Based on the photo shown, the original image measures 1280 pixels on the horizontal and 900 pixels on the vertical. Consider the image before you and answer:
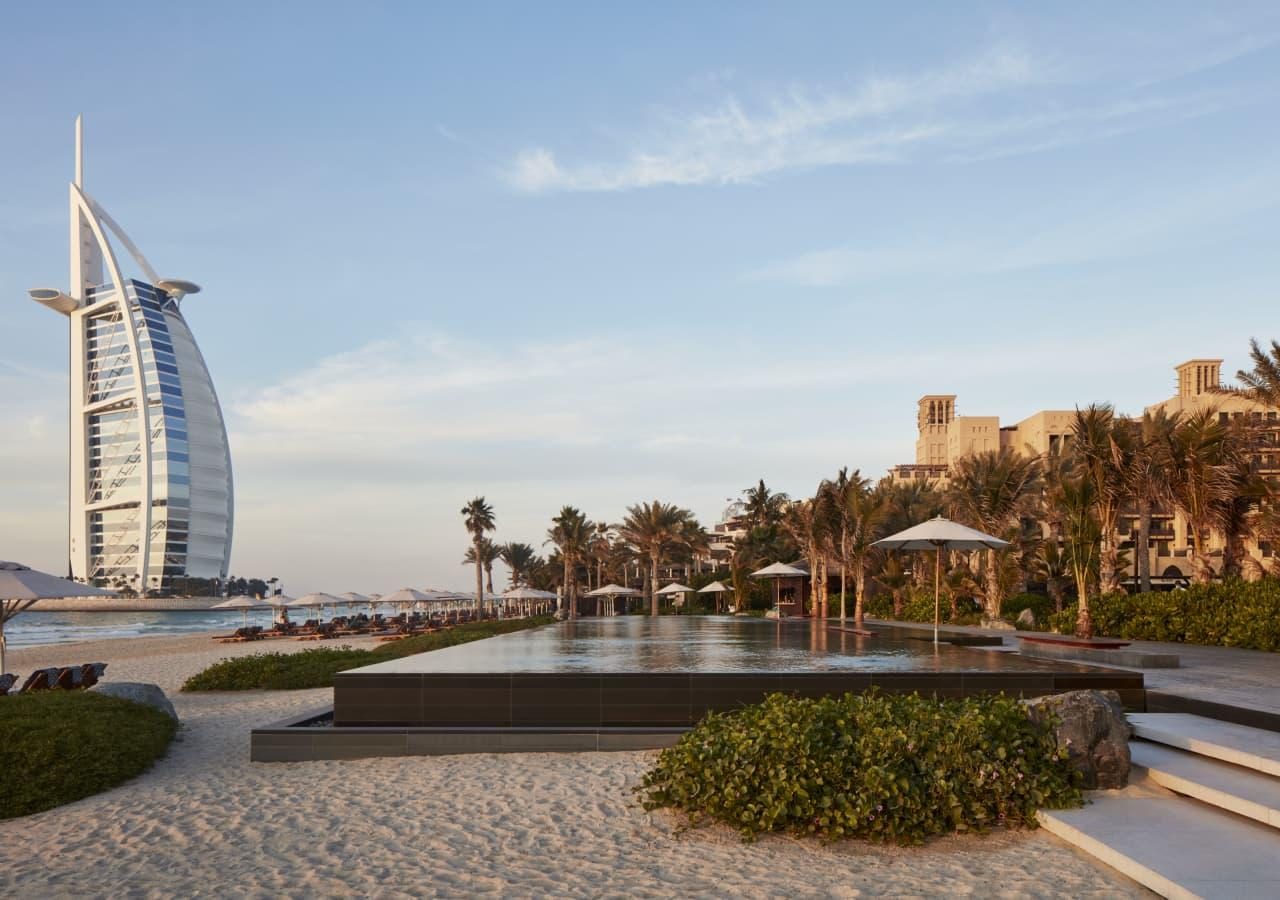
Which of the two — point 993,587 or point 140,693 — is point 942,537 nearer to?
point 140,693

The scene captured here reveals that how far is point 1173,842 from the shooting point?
509 cm

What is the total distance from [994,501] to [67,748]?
27.5m

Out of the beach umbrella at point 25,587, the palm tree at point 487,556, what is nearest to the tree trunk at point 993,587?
the beach umbrella at point 25,587

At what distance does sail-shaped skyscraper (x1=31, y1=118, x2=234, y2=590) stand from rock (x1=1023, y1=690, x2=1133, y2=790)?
112744mm

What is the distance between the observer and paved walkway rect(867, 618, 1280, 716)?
8320 millimetres

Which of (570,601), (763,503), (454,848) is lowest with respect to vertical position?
(570,601)

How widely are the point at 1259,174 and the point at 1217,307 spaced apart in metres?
4.88

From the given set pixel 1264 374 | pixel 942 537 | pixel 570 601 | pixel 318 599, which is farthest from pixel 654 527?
pixel 942 537

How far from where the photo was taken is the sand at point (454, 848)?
5055mm

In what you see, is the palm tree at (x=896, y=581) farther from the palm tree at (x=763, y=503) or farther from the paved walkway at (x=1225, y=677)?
the palm tree at (x=763, y=503)

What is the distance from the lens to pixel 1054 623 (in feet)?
69.3

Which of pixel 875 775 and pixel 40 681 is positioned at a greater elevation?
pixel 875 775

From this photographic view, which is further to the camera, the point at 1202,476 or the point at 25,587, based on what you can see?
the point at 1202,476

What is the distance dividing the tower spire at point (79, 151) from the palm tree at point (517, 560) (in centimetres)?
7916
